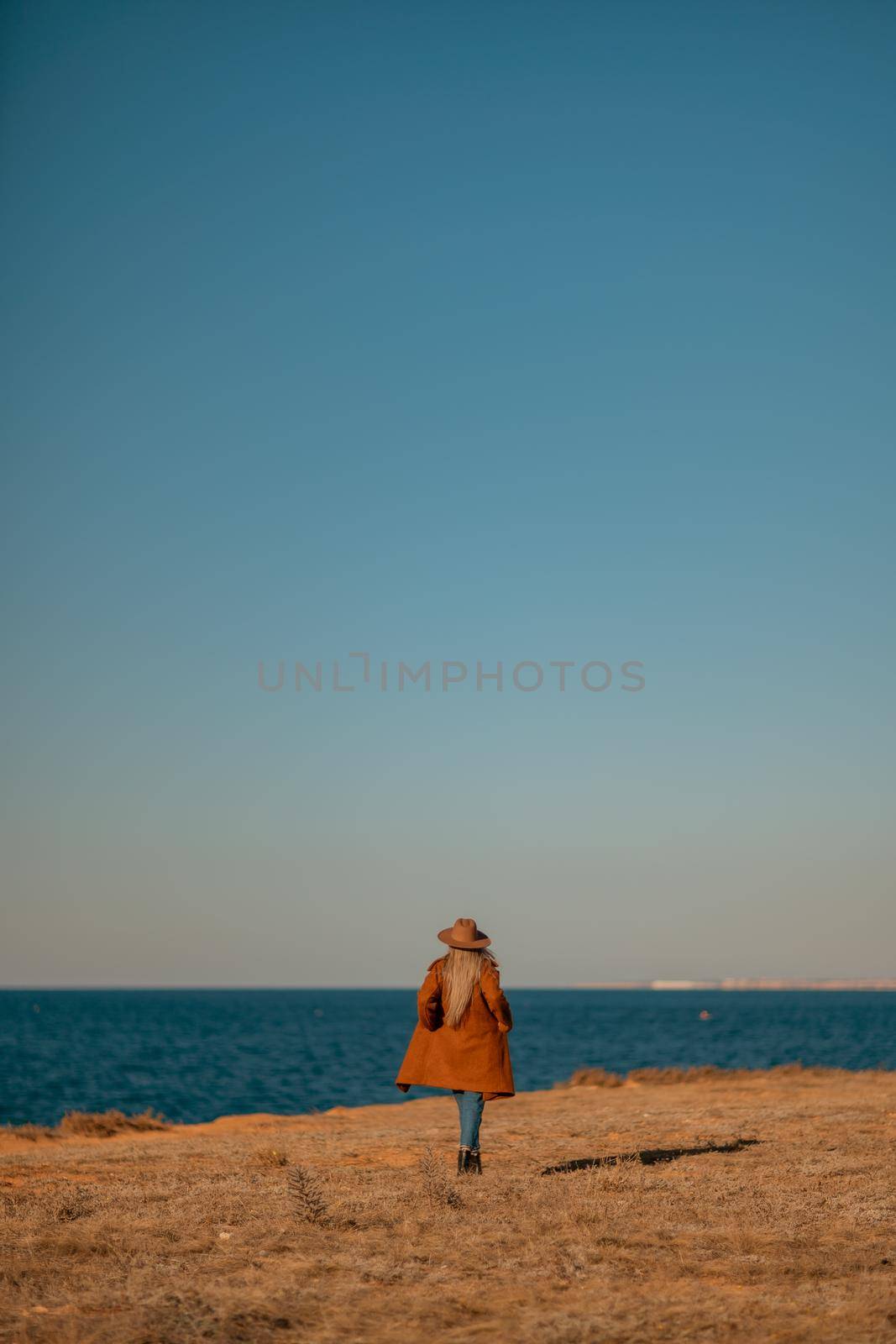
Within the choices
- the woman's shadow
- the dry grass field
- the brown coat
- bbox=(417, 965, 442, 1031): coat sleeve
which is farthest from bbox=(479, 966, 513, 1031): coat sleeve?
the woman's shadow

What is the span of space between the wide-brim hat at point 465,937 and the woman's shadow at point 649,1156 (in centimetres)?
218

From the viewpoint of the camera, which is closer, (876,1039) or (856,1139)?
(856,1139)

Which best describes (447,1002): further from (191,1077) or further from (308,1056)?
(308,1056)

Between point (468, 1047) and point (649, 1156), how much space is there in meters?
3.28

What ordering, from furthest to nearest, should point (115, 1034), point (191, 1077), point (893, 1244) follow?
point (115, 1034)
point (191, 1077)
point (893, 1244)

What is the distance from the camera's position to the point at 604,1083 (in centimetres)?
2502

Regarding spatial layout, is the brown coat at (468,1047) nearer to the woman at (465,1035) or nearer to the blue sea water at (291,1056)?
the woman at (465,1035)

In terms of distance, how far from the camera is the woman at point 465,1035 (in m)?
10.1

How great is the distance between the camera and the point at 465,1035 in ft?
33.5

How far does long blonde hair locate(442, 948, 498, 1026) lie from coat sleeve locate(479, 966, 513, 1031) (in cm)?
7

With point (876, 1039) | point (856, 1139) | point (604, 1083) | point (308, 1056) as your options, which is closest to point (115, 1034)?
point (308, 1056)

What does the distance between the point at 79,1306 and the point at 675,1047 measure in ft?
251

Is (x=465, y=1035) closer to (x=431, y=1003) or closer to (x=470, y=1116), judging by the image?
(x=431, y=1003)

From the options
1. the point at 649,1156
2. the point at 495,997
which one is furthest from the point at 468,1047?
the point at 649,1156
